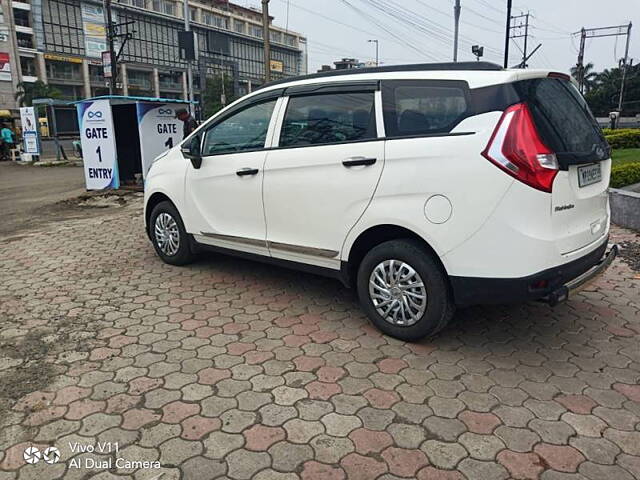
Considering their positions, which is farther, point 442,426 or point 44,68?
point 44,68

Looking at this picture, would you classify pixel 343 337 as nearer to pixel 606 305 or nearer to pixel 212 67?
pixel 606 305

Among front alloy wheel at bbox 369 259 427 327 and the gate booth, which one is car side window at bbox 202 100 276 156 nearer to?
front alloy wheel at bbox 369 259 427 327

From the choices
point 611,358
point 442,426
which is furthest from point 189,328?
point 611,358

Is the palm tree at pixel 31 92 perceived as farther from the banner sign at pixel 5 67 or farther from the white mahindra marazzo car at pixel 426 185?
the white mahindra marazzo car at pixel 426 185

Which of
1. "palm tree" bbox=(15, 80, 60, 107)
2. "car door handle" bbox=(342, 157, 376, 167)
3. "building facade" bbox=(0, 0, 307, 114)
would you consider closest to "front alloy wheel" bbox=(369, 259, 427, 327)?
"car door handle" bbox=(342, 157, 376, 167)

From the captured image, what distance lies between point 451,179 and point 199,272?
3.08 meters

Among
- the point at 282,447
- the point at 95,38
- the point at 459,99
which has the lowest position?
the point at 282,447

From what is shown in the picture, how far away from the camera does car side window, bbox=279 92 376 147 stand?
362 cm

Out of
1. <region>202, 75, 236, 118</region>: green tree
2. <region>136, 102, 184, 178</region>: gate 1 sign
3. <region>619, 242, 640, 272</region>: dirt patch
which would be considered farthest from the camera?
<region>202, 75, 236, 118</region>: green tree

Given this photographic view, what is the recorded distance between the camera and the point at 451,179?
10.2 ft

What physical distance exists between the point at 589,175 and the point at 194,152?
130 inches

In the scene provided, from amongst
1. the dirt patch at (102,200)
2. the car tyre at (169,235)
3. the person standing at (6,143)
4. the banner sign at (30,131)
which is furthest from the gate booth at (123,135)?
the person standing at (6,143)

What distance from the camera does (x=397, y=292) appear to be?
3500mm

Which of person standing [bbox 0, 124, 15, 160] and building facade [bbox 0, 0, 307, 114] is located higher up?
building facade [bbox 0, 0, 307, 114]
